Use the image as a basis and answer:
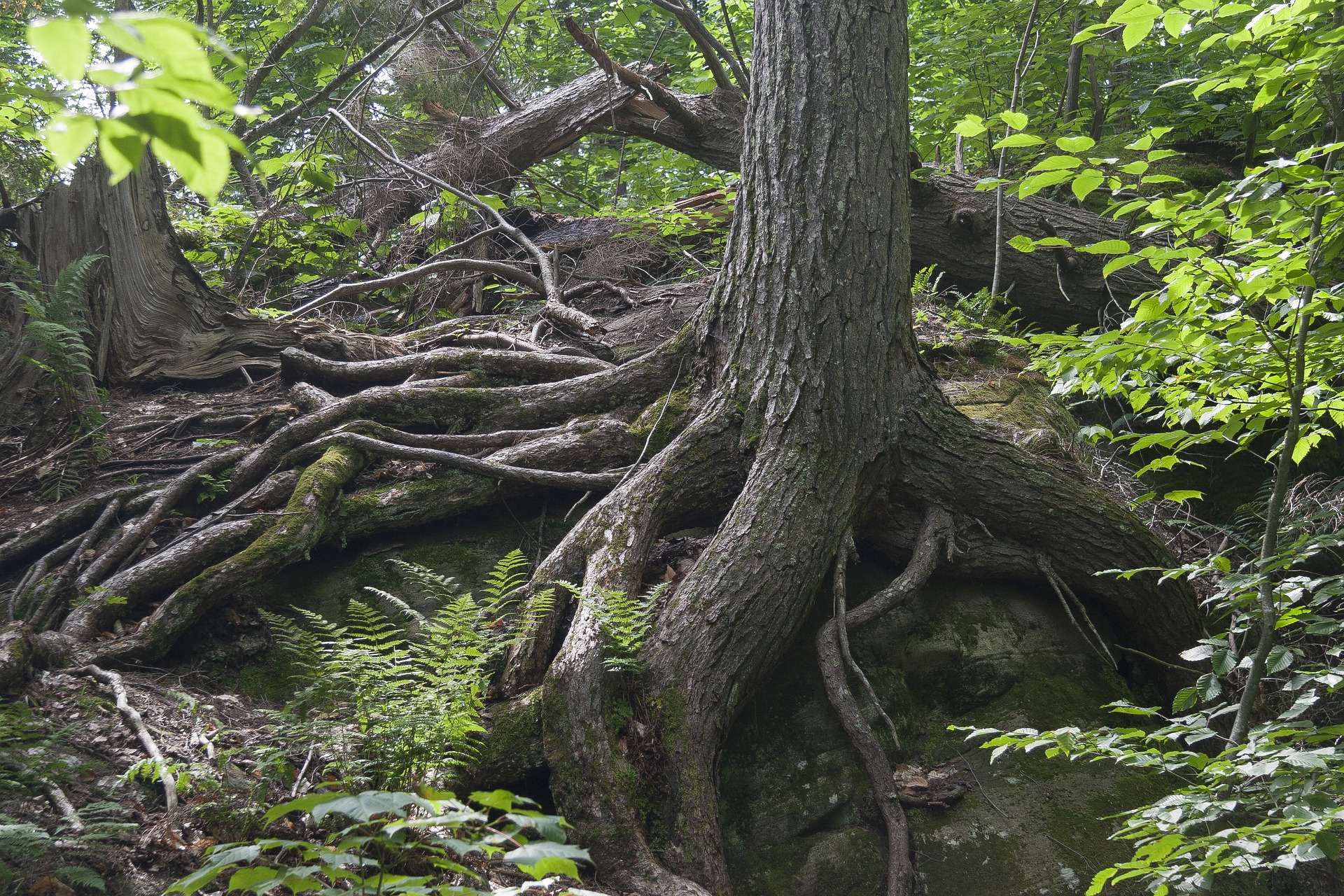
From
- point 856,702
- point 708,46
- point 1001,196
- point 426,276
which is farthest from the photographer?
point 426,276

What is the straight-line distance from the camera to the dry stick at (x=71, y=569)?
3875mm

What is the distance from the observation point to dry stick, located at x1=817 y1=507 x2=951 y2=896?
3.51 m

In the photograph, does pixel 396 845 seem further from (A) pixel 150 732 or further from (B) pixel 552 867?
(A) pixel 150 732

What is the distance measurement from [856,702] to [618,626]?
1.39 m

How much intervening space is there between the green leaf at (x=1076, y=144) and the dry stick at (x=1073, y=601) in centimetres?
245

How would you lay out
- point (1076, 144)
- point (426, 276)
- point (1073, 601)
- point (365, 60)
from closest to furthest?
1. point (1076, 144)
2. point (1073, 601)
3. point (365, 60)
4. point (426, 276)

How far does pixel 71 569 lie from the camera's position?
4176 millimetres

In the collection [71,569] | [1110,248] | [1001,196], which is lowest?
[71,569]

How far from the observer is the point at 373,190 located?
29.5 ft

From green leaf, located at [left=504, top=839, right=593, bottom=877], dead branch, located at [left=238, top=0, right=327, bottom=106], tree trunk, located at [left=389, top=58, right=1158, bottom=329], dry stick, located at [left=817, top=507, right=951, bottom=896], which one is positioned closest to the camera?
green leaf, located at [left=504, top=839, right=593, bottom=877]

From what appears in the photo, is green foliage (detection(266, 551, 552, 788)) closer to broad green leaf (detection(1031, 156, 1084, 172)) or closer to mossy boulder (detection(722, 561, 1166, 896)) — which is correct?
mossy boulder (detection(722, 561, 1166, 896))

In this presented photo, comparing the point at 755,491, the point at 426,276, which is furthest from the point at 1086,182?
the point at 426,276

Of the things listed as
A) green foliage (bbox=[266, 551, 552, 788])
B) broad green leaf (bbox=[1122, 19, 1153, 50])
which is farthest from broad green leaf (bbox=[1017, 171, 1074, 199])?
green foliage (bbox=[266, 551, 552, 788])

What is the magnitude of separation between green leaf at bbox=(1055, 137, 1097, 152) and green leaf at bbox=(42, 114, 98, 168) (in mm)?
2933
